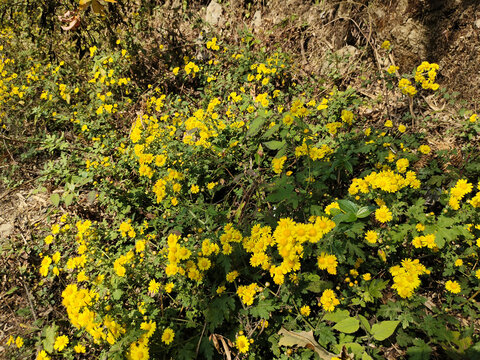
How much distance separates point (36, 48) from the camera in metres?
4.73

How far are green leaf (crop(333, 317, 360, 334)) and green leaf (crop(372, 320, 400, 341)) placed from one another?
0.37 feet

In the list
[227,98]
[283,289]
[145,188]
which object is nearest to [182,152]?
[145,188]

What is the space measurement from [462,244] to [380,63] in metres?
2.03

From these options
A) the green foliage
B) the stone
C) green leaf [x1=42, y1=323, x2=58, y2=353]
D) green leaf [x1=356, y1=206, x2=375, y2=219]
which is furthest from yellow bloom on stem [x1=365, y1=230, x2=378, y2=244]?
the stone

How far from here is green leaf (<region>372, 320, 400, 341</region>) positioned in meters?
1.60

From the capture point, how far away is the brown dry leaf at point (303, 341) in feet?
5.20

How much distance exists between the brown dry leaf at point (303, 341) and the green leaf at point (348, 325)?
144 millimetres

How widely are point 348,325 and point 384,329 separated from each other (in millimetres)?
196

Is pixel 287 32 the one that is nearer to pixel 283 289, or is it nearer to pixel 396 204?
pixel 396 204

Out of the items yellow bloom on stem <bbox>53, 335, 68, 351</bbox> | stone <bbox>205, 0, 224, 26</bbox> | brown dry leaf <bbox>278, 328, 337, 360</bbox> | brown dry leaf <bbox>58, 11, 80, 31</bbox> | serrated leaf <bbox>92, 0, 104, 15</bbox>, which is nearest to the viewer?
brown dry leaf <bbox>278, 328, 337, 360</bbox>

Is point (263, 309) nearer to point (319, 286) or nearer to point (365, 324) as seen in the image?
point (319, 286)

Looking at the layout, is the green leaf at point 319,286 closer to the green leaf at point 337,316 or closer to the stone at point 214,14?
the green leaf at point 337,316

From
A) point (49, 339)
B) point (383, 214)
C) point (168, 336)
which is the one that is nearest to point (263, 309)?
point (168, 336)

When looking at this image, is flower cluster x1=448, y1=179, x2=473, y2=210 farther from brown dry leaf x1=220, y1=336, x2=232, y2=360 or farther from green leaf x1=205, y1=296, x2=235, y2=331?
brown dry leaf x1=220, y1=336, x2=232, y2=360
